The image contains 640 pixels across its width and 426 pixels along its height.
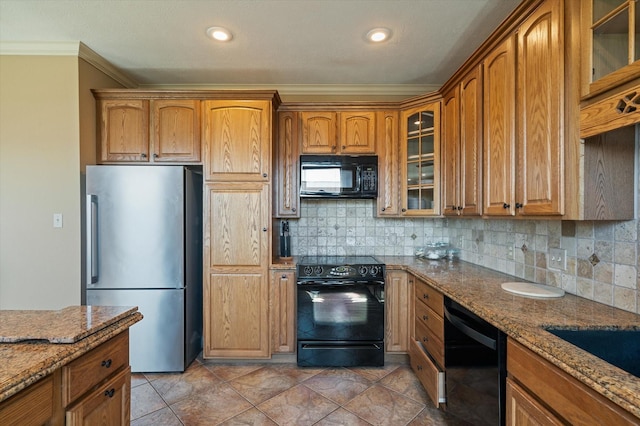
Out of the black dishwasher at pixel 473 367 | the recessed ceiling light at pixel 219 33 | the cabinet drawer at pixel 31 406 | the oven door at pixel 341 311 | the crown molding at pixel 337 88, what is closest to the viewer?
the cabinet drawer at pixel 31 406

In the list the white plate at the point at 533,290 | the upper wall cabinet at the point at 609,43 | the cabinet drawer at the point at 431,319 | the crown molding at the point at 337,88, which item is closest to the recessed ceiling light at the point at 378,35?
the crown molding at the point at 337,88

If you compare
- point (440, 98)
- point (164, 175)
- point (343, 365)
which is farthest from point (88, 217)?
point (440, 98)

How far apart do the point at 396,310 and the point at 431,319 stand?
21.7 inches

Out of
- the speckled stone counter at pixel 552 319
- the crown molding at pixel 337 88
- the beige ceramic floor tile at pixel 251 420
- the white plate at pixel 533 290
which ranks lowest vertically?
the beige ceramic floor tile at pixel 251 420

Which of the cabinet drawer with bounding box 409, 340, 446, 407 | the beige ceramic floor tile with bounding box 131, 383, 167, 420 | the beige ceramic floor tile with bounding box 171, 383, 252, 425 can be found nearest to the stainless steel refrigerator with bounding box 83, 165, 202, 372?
the beige ceramic floor tile with bounding box 131, 383, 167, 420

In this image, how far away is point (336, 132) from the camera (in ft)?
9.53

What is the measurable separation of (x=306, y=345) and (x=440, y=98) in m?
2.51

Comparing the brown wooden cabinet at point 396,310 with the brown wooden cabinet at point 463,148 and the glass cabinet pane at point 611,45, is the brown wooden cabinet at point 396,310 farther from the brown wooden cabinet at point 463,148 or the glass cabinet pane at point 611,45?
the glass cabinet pane at point 611,45

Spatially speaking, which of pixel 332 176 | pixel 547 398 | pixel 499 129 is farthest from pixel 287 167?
pixel 547 398

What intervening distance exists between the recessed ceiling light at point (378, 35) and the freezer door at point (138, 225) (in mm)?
1842

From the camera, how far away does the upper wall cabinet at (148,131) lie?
2.62 meters

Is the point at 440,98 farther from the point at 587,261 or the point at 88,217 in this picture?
the point at 88,217

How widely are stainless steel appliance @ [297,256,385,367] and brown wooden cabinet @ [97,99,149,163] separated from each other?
5.90 feet

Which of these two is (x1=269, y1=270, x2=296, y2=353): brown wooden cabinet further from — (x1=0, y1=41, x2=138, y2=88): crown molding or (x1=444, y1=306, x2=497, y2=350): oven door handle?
(x1=0, y1=41, x2=138, y2=88): crown molding
